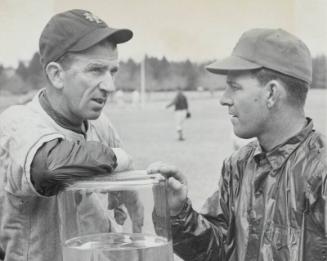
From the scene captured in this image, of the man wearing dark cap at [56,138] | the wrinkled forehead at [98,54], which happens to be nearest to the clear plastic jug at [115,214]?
the man wearing dark cap at [56,138]

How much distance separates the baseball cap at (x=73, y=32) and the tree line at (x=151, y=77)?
41cm

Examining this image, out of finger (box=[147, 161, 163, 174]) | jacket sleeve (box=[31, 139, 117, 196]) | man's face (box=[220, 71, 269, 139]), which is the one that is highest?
man's face (box=[220, 71, 269, 139])

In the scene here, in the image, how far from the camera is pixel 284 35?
42.7 inches

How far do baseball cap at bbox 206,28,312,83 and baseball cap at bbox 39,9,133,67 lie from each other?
23 centimetres

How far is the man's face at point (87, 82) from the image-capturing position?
41.4 inches

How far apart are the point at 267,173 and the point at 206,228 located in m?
0.18

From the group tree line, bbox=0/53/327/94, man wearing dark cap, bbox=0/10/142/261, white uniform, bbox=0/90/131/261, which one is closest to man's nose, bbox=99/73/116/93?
man wearing dark cap, bbox=0/10/142/261

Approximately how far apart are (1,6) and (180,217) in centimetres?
68

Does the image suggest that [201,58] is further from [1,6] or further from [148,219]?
[148,219]

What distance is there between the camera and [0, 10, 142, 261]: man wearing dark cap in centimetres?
90

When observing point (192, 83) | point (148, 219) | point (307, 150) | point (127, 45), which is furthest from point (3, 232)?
point (192, 83)

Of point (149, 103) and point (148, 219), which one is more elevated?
point (149, 103)

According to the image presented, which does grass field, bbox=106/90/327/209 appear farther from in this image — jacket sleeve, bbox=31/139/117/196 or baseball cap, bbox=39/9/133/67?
jacket sleeve, bbox=31/139/117/196

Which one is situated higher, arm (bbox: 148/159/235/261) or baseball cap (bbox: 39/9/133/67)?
baseball cap (bbox: 39/9/133/67)
